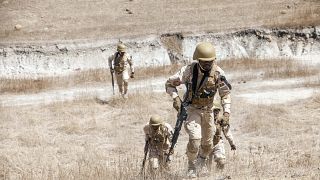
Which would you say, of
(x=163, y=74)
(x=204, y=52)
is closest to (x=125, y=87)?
(x=163, y=74)

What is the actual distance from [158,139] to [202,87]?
4.95ft

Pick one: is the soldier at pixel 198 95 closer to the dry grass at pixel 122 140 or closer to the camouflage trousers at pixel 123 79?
the dry grass at pixel 122 140

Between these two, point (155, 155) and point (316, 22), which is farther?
point (316, 22)

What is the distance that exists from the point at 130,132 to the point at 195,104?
246 inches

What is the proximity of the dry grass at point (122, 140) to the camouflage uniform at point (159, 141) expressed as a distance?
0.33 meters

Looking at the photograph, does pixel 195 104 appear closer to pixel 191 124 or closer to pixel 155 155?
pixel 191 124

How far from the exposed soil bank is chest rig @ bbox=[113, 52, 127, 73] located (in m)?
10.1

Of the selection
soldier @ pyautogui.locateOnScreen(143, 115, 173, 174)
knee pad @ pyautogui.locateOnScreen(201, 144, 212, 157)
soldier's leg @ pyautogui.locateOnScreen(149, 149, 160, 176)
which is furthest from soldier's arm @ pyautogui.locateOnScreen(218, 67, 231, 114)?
soldier's leg @ pyautogui.locateOnScreen(149, 149, 160, 176)

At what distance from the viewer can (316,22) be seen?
27703 millimetres

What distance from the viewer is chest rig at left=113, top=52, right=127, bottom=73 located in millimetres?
16906

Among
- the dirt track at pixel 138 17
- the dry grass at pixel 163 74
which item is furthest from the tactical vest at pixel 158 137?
the dirt track at pixel 138 17

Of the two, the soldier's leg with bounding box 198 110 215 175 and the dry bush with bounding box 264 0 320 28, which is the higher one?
the dry bush with bounding box 264 0 320 28

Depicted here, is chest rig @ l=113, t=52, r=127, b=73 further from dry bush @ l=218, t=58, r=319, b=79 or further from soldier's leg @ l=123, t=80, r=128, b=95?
dry bush @ l=218, t=58, r=319, b=79

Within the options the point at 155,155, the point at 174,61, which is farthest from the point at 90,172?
the point at 174,61
